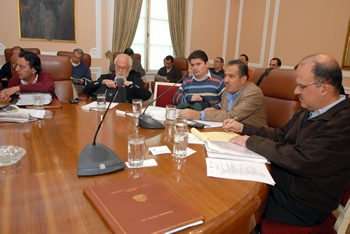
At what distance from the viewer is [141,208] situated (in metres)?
0.68

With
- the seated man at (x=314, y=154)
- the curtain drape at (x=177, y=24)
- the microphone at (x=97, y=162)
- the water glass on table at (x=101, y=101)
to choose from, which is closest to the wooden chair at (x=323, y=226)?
the seated man at (x=314, y=154)

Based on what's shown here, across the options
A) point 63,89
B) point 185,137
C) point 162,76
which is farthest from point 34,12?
point 185,137

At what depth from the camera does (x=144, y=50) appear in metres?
6.61

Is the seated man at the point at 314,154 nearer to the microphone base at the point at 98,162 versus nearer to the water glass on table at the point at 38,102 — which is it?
the microphone base at the point at 98,162

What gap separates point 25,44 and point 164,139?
208 inches

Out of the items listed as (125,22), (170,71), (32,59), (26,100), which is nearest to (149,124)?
(26,100)

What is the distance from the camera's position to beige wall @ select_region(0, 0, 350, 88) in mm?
5000

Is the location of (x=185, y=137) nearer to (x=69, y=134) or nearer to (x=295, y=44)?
(x=69, y=134)

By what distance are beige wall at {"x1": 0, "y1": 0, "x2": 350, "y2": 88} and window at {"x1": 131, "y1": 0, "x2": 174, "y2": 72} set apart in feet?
2.24

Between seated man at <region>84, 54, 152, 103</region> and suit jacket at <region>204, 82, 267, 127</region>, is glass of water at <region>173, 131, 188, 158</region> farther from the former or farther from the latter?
seated man at <region>84, 54, 152, 103</region>

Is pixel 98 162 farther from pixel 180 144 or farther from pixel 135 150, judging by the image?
pixel 180 144

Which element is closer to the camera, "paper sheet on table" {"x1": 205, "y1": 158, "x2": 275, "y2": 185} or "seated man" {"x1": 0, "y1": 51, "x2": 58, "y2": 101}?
"paper sheet on table" {"x1": 205, "y1": 158, "x2": 275, "y2": 185}

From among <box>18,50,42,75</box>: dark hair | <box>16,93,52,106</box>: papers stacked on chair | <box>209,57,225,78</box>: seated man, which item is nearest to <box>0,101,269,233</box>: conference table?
<box>16,93,52,106</box>: papers stacked on chair

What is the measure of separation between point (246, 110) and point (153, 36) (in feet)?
17.4
